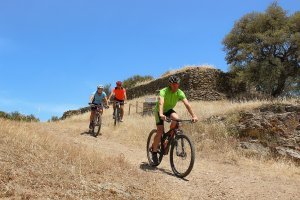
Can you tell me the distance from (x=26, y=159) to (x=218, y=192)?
394 cm

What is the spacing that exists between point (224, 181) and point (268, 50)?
90.1 feet

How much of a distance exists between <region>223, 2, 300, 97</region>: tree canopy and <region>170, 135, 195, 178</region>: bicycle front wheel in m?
25.0

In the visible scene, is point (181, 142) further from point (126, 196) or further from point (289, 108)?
point (289, 108)

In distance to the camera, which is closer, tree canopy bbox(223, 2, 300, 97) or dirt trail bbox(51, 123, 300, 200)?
dirt trail bbox(51, 123, 300, 200)

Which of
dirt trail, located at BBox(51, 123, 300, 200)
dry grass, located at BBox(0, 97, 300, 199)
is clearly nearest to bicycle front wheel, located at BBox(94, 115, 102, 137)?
dirt trail, located at BBox(51, 123, 300, 200)

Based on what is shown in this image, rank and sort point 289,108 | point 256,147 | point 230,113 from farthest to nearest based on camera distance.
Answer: point 230,113 < point 289,108 < point 256,147

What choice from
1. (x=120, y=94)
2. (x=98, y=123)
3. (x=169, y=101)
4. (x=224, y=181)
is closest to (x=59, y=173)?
(x=169, y=101)

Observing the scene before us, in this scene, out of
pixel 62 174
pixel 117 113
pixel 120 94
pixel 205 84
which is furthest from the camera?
pixel 205 84

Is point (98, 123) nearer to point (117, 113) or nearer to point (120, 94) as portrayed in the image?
point (120, 94)

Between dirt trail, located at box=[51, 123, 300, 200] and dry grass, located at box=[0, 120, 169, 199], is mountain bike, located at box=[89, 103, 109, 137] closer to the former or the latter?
dirt trail, located at box=[51, 123, 300, 200]

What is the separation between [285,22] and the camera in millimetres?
35969

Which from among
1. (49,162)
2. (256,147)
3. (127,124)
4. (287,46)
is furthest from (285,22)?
(49,162)

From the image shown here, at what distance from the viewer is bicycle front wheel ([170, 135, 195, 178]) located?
936 centimetres

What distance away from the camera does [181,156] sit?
948 centimetres
